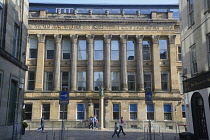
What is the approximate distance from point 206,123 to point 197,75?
300cm

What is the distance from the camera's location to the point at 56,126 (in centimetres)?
3019

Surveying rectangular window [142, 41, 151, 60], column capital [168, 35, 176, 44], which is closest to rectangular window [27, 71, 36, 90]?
rectangular window [142, 41, 151, 60]

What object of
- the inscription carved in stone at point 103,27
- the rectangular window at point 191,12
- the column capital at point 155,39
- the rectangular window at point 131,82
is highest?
the inscription carved in stone at point 103,27

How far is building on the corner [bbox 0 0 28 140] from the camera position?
13609 mm

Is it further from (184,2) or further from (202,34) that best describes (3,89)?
(184,2)

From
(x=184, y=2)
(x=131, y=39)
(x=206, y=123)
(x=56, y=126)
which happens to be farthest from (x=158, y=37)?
(x=206, y=123)

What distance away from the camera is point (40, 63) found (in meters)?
32.4

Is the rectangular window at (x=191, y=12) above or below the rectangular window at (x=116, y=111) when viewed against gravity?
above

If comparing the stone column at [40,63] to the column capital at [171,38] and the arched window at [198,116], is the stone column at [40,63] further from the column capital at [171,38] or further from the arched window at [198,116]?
the arched window at [198,116]

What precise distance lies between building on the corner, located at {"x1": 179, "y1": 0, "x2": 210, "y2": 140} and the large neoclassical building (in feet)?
47.2

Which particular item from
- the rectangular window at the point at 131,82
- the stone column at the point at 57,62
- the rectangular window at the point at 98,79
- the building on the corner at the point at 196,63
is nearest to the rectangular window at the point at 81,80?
the rectangular window at the point at 98,79

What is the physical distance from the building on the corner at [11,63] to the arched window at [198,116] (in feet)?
39.3

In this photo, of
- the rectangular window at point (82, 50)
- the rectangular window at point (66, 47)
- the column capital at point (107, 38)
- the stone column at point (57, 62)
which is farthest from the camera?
the rectangular window at point (66, 47)

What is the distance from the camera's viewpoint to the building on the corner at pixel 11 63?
1361cm
